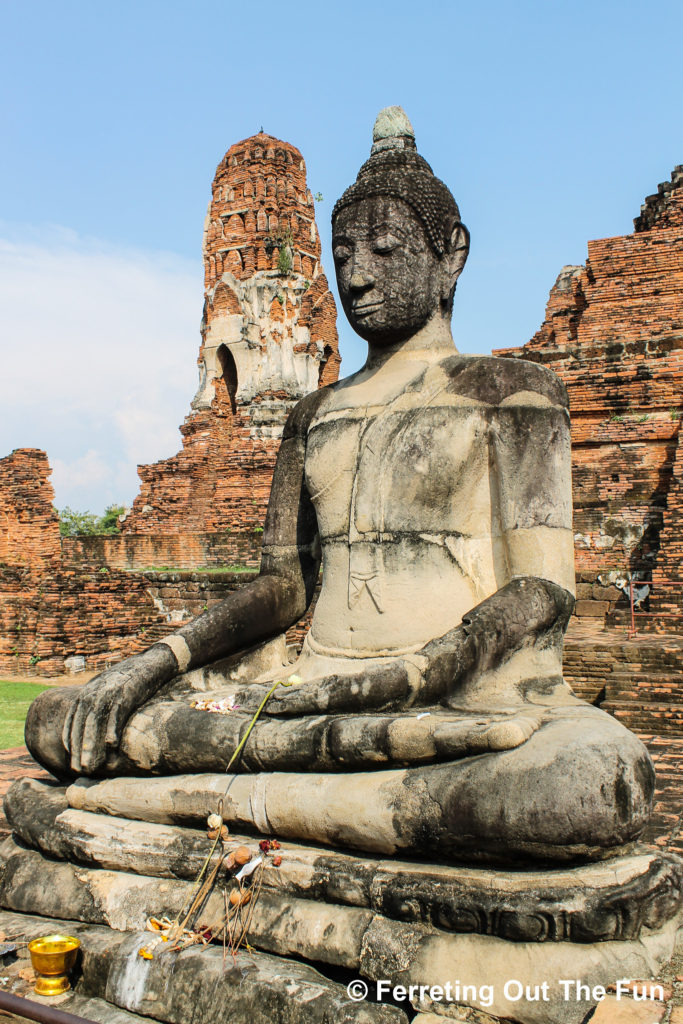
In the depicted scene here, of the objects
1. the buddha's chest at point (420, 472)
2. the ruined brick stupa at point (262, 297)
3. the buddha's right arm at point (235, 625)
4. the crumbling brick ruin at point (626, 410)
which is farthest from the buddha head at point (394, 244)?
the ruined brick stupa at point (262, 297)

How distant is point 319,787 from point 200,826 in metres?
0.51

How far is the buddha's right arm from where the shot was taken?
323 cm

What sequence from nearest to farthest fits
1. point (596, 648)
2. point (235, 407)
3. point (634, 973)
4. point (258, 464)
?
point (634, 973) < point (596, 648) < point (258, 464) < point (235, 407)

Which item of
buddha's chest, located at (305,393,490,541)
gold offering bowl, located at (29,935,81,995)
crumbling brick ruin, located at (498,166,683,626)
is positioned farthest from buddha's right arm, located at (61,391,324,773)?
crumbling brick ruin, located at (498,166,683,626)

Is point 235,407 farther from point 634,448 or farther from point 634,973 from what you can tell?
point 634,973

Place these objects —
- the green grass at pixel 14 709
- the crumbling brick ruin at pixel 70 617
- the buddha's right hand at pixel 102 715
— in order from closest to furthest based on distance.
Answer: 1. the buddha's right hand at pixel 102 715
2. the green grass at pixel 14 709
3. the crumbling brick ruin at pixel 70 617

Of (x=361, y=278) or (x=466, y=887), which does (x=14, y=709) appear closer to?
(x=361, y=278)

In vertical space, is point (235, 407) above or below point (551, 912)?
above

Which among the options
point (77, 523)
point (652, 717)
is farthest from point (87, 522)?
point (652, 717)

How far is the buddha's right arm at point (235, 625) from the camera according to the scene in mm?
3227

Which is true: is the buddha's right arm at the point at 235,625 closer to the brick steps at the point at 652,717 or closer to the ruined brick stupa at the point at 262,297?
the brick steps at the point at 652,717

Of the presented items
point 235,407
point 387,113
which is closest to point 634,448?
point 387,113

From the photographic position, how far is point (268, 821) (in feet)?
9.48

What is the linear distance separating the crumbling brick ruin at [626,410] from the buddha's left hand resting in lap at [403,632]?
6972mm
